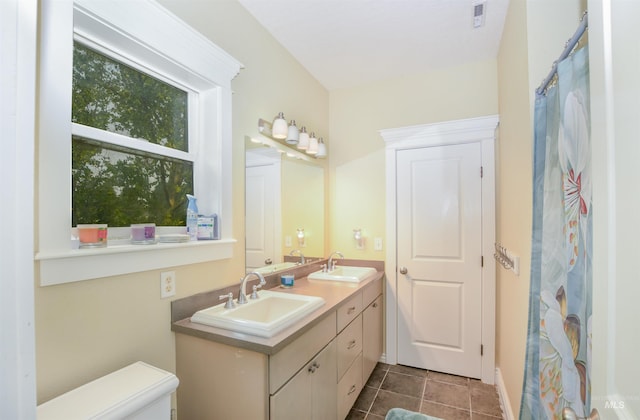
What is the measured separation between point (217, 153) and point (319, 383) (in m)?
1.36

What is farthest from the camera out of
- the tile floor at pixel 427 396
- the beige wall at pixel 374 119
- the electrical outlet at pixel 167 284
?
the beige wall at pixel 374 119

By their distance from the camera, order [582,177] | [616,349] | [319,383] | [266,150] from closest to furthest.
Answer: [616,349], [582,177], [319,383], [266,150]

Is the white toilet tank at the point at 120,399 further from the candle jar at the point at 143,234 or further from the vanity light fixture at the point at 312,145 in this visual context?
the vanity light fixture at the point at 312,145

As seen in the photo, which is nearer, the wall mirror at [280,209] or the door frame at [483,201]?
the wall mirror at [280,209]

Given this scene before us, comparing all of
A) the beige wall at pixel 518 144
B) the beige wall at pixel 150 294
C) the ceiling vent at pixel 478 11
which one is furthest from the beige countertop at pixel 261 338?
the ceiling vent at pixel 478 11

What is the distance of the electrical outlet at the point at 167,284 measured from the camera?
1.33m

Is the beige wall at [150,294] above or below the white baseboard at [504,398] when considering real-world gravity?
above

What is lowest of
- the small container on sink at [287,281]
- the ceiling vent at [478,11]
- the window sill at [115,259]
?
the small container on sink at [287,281]

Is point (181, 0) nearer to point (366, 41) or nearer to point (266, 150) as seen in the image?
point (266, 150)

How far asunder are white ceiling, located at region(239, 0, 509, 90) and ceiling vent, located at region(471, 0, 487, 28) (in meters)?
0.02

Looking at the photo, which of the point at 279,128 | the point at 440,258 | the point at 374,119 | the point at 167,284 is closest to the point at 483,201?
the point at 440,258

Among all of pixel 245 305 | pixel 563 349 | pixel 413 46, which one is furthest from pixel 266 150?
pixel 563 349

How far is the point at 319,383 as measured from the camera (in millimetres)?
1534

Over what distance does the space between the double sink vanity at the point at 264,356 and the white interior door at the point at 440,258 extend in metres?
0.96
